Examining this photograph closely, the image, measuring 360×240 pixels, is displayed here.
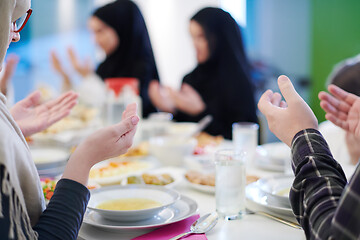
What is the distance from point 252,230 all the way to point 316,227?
23cm

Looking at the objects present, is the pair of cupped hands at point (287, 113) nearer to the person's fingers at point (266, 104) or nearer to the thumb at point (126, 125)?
the person's fingers at point (266, 104)

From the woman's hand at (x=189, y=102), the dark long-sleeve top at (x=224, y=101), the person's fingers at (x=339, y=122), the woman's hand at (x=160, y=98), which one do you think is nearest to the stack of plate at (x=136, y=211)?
the person's fingers at (x=339, y=122)

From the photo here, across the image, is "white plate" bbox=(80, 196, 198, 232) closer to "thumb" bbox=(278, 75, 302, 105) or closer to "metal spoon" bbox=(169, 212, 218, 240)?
"metal spoon" bbox=(169, 212, 218, 240)

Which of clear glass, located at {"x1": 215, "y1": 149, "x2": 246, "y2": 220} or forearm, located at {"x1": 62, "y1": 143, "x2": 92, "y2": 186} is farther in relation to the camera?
clear glass, located at {"x1": 215, "y1": 149, "x2": 246, "y2": 220}

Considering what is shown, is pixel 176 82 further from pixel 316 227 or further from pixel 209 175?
pixel 316 227

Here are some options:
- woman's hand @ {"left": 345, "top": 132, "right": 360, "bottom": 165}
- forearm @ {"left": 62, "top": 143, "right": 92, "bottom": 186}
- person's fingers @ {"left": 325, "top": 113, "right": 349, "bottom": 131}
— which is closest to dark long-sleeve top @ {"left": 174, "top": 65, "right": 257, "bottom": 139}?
woman's hand @ {"left": 345, "top": 132, "right": 360, "bottom": 165}

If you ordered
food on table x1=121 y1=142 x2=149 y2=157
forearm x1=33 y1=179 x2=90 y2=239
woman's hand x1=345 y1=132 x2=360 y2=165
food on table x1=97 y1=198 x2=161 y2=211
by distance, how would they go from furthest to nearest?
food on table x1=121 y1=142 x2=149 y2=157 → woman's hand x1=345 y1=132 x2=360 y2=165 → food on table x1=97 y1=198 x2=161 y2=211 → forearm x1=33 y1=179 x2=90 y2=239

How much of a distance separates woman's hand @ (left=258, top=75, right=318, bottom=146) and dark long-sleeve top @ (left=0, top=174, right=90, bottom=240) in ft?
1.36

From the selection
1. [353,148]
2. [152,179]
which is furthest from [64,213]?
[353,148]

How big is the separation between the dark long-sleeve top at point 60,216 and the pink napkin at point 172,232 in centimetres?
17

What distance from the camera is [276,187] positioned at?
107 cm

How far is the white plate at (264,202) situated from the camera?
912 millimetres

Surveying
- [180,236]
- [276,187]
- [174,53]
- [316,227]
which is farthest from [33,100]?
[174,53]

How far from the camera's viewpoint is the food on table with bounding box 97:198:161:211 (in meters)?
0.89
